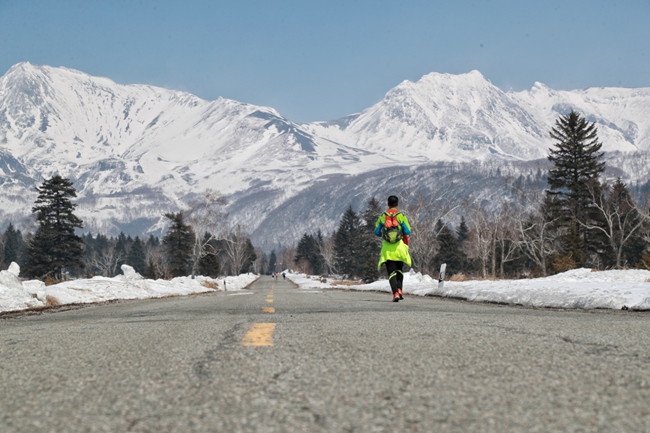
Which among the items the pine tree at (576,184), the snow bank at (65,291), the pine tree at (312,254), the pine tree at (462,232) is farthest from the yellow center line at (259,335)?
the pine tree at (312,254)

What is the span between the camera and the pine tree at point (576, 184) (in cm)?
4609

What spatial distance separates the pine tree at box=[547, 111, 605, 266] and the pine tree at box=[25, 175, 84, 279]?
131 ft

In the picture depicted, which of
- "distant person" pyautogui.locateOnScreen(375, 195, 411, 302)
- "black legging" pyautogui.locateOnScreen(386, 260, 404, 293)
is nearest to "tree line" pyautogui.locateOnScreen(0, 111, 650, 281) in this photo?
"black legging" pyautogui.locateOnScreen(386, 260, 404, 293)

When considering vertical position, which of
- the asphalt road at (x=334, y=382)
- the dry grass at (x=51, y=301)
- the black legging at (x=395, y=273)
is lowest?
the dry grass at (x=51, y=301)

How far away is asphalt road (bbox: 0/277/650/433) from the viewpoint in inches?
86.0

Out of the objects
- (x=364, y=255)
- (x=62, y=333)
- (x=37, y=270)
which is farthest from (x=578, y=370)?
(x=364, y=255)

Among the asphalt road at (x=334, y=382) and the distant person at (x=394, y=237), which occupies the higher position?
the distant person at (x=394, y=237)

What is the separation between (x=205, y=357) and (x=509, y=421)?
2.16 metres

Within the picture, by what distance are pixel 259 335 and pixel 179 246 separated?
218ft

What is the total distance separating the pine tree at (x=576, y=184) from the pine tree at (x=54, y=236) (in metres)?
40.0

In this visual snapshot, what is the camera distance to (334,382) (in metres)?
2.89

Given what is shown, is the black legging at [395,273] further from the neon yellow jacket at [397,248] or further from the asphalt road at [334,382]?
the asphalt road at [334,382]

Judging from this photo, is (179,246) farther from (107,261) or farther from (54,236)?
(107,261)

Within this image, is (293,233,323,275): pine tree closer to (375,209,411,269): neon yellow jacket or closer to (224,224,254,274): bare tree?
(224,224,254,274): bare tree
